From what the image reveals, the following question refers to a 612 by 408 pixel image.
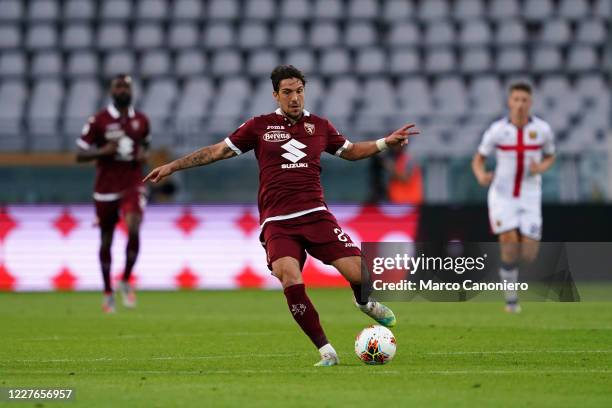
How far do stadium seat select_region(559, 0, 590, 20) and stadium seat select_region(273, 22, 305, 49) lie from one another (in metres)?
5.70

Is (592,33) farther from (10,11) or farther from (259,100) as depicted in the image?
(10,11)

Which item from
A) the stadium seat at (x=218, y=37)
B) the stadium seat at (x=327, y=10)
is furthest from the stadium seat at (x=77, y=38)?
the stadium seat at (x=327, y=10)

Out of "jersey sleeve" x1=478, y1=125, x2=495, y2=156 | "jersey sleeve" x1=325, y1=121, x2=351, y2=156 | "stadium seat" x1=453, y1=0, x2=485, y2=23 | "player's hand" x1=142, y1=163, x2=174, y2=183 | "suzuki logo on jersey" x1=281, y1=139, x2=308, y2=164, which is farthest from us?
"stadium seat" x1=453, y1=0, x2=485, y2=23

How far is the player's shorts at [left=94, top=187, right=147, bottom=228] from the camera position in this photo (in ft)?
50.7

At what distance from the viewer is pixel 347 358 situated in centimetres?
938

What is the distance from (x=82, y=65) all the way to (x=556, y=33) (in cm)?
988

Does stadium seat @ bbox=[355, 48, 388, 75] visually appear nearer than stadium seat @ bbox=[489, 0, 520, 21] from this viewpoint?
Yes

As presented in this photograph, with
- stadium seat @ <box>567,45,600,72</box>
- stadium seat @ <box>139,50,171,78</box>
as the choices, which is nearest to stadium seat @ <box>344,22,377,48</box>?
stadium seat @ <box>139,50,171,78</box>

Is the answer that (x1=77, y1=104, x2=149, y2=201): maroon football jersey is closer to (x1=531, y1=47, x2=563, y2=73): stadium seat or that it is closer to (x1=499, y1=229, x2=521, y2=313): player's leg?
(x1=499, y1=229, x2=521, y2=313): player's leg

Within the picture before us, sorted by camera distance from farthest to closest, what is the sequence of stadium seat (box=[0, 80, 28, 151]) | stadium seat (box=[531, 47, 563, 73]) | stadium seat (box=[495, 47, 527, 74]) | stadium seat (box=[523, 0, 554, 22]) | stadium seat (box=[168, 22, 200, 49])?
stadium seat (box=[523, 0, 554, 22]), stadium seat (box=[168, 22, 200, 49]), stadium seat (box=[531, 47, 563, 73]), stadium seat (box=[495, 47, 527, 74]), stadium seat (box=[0, 80, 28, 151])

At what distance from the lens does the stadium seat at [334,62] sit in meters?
25.9

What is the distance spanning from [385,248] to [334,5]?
1709 centimetres

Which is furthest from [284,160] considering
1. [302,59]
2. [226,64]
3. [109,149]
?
[226,64]

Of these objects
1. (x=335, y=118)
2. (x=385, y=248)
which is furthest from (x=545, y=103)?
(x=385, y=248)
